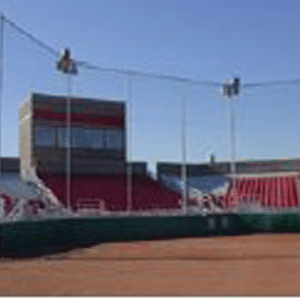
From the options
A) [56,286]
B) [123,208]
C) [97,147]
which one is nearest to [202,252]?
[56,286]

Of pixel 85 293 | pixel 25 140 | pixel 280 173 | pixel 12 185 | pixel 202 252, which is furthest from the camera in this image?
pixel 280 173

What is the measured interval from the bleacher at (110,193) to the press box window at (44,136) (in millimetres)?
2157

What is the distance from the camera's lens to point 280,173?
41562mm

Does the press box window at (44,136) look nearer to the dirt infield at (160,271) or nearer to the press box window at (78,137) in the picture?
the press box window at (78,137)

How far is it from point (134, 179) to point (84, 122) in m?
5.64

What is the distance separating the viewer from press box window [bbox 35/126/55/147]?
117ft

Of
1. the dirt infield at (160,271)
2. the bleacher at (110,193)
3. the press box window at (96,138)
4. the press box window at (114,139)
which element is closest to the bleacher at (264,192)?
the bleacher at (110,193)

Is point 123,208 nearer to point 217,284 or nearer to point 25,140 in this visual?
point 25,140

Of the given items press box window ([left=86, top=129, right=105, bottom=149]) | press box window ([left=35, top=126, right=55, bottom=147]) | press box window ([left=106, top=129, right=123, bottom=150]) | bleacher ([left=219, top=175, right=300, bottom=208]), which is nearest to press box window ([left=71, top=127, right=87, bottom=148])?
press box window ([left=86, top=129, right=105, bottom=149])

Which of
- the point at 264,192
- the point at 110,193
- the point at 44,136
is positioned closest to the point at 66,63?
the point at 44,136

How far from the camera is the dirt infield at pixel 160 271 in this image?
11180mm

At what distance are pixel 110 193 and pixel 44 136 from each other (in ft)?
19.9

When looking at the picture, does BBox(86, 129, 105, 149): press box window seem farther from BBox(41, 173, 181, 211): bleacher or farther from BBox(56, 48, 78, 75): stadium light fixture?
BBox(56, 48, 78, 75): stadium light fixture

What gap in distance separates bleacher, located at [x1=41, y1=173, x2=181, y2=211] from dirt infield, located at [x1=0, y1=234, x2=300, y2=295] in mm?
11365
